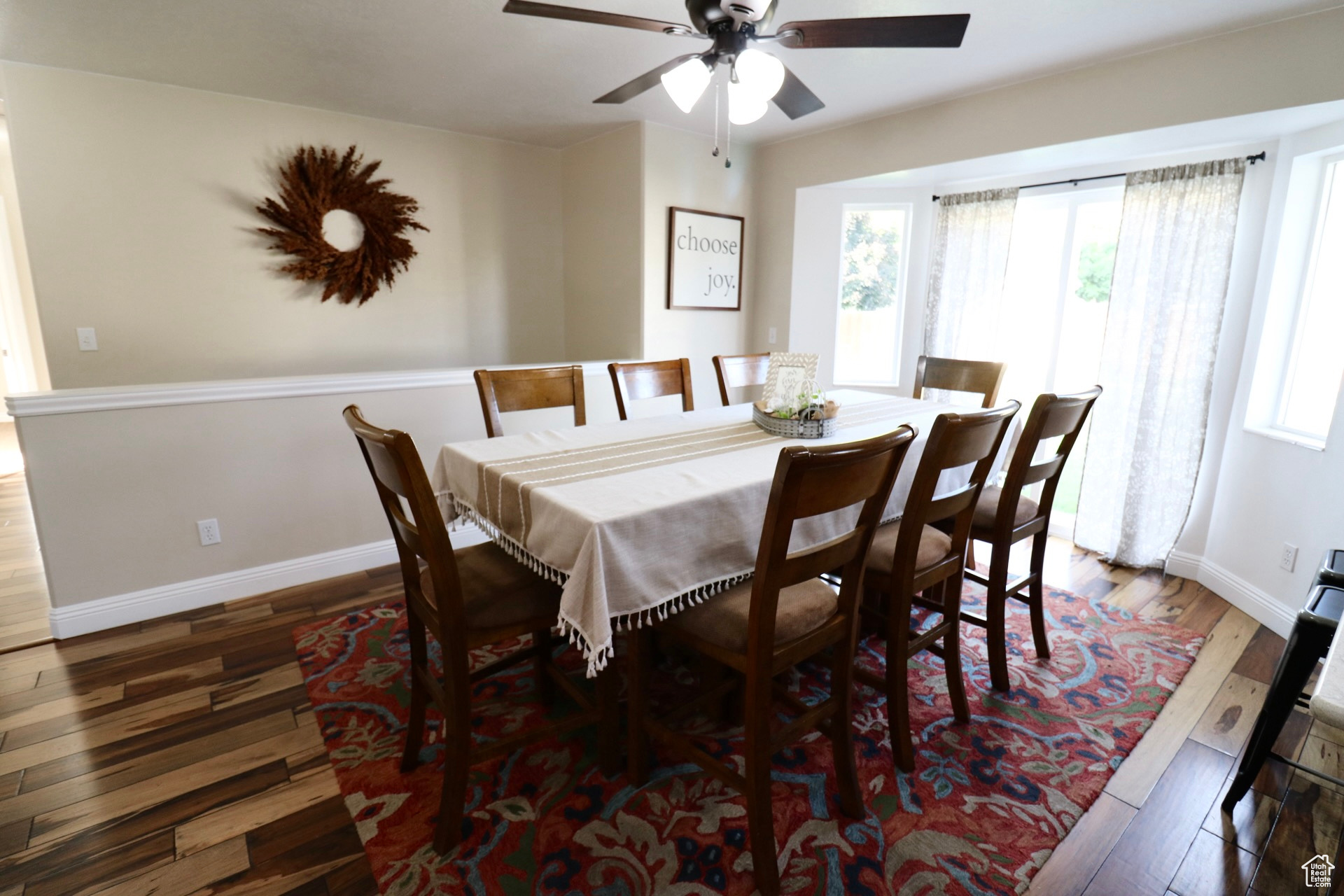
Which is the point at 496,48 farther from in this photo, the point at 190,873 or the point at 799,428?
the point at 190,873

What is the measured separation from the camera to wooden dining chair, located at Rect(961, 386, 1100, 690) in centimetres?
197

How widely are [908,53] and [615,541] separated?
255 cm

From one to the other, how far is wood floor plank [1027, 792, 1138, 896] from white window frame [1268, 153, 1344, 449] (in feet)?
6.34

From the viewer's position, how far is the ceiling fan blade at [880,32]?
158cm

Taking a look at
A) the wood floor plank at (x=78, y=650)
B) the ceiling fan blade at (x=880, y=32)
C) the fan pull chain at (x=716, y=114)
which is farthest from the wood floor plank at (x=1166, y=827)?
the wood floor plank at (x=78, y=650)

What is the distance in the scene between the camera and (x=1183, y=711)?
83.7 inches

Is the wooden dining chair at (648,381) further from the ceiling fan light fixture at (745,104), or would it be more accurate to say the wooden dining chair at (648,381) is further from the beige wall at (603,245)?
the beige wall at (603,245)

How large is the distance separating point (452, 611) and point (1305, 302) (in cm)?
364

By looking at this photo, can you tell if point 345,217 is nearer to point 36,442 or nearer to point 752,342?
point 36,442

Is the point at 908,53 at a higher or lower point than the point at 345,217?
higher

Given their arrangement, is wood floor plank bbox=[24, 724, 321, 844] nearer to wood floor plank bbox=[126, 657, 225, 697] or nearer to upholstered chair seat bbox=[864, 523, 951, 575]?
wood floor plank bbox=[126, 657, 225, 697]

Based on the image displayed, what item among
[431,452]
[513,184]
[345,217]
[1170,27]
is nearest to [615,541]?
[431,452]

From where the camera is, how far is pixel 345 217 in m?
3.68

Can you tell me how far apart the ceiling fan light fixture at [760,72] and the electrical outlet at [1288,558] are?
283cm
